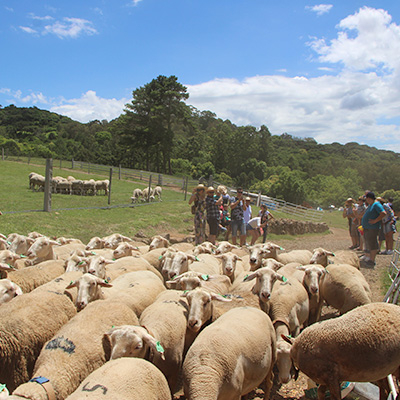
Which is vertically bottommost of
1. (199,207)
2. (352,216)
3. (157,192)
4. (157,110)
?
(157,192)

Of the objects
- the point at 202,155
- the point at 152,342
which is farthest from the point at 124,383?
the point at 202,155

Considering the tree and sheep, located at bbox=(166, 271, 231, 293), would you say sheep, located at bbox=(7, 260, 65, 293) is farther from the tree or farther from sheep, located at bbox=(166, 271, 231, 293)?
the tree

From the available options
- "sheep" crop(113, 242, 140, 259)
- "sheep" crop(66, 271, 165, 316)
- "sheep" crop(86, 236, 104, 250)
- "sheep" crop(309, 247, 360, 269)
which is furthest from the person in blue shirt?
"sheep" crop(86, 236, 104, 250)

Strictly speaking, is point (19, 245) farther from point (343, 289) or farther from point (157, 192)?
point (157, 192)

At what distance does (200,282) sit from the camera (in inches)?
200

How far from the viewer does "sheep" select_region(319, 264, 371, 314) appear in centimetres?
570

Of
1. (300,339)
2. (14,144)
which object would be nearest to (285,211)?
(300,339)

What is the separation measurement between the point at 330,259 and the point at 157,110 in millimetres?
38381

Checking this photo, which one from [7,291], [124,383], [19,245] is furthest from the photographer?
[19,245]

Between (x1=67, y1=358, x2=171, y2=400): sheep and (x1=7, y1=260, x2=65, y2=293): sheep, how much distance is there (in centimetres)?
274

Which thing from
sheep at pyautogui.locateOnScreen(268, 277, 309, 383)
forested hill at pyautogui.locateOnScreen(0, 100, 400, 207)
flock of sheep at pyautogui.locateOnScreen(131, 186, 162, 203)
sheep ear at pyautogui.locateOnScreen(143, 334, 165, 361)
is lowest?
sheep at pyautogui.locateOnScreen(268, 277, 309, 383)

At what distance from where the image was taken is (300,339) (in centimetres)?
319

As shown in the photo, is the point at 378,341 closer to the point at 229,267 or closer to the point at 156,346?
the point at 156,346

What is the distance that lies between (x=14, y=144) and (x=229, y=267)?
1988 inches
